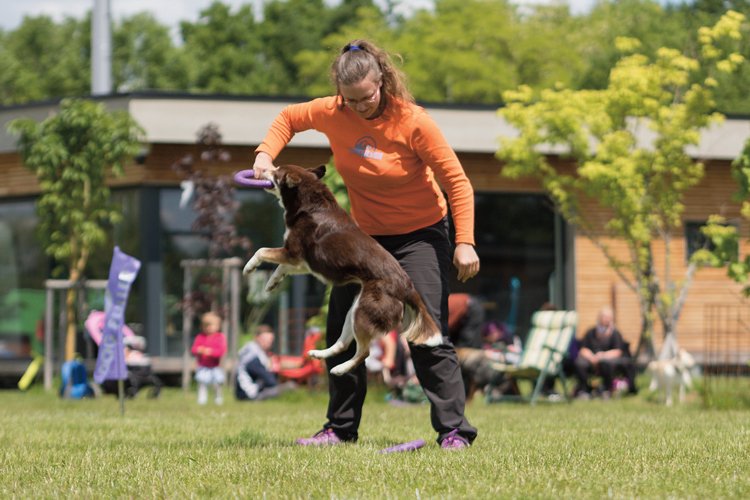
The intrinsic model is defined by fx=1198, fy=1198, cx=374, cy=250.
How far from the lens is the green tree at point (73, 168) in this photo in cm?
1747

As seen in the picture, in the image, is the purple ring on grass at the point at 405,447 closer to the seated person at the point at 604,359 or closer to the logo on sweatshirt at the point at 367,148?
the logo on sweatshirt at the point at 367,148

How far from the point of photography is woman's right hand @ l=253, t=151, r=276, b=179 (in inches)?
235

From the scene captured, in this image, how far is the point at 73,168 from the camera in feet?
57.3

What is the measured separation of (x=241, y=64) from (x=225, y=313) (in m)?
26.8

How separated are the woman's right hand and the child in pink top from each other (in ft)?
28.9

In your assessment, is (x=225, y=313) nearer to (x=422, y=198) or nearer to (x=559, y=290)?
(x=559, y=290)

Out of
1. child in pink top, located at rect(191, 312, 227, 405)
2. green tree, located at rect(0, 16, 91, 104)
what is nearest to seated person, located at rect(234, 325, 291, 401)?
child in pink top, located at rect(191, 312, 227, 405)

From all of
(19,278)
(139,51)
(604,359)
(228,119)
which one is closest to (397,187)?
(604,359)

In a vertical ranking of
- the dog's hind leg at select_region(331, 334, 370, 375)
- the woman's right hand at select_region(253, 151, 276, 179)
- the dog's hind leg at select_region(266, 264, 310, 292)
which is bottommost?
the dog's hind leg at select_region(331, 334, 370, 375)

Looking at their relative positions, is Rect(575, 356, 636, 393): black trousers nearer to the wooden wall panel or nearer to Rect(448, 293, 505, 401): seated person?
Rect(448, 293, 505, 401): seated person

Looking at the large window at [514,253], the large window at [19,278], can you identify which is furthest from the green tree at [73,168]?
the large window at [514,253]

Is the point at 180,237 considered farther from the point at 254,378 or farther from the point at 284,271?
the point at 284,271

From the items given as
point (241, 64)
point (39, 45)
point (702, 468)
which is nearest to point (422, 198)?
point (702, 468)

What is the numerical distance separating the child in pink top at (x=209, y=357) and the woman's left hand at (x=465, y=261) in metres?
8.93
